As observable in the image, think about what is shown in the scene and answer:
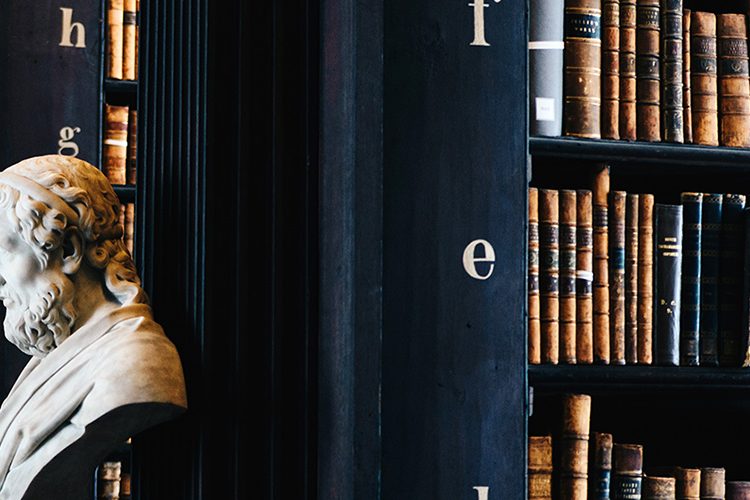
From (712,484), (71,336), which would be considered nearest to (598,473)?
(712,484)

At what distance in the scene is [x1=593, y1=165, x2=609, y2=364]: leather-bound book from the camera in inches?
92.1

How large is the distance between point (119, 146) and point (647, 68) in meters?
1.26

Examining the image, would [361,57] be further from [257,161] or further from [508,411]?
[508,411]

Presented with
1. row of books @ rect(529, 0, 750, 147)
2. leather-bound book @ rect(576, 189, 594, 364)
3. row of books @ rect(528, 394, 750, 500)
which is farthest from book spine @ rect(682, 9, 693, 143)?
row of books @ rect(528, 394, 750, 500)

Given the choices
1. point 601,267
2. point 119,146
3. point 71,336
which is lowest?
point 71,336

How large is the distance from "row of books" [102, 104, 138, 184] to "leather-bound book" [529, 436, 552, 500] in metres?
1.24

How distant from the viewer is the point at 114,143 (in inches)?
126

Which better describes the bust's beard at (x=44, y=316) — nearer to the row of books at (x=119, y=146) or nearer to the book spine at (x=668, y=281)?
the book spine at (x=668, y=281)

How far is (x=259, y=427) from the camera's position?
2.02 m

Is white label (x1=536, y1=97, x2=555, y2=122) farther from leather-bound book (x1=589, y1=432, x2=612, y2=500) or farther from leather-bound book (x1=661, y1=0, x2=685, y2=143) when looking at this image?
leather-bound book (x1=589, y1=432, x2=612, y2=500)

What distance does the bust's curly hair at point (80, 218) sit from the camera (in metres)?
2.04

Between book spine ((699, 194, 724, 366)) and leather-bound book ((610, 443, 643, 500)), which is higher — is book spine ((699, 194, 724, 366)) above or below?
above

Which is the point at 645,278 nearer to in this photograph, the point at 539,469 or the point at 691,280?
the point at 691,280

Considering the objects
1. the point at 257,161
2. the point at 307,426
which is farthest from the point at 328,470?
the point at 257,161
